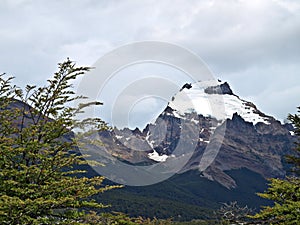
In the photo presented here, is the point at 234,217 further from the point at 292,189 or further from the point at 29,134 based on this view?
the point at 29,134

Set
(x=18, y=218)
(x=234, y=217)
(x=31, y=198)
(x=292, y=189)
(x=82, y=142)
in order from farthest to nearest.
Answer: (x=292, y=189) → (x=234, y=217) → (x=82, y=142) → (x=31, y=198) → (x=18, y=218)

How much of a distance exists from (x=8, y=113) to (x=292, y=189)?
460 inches

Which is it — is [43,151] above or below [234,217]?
above

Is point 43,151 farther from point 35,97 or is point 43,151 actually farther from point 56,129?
point 35,97

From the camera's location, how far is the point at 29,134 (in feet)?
46.7

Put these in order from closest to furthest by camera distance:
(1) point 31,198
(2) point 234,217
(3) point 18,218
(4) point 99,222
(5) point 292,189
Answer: (3) point 18,218 → (1) point 31,198 → (4) point 99,222 → (2) point 234,217 → (5) point 292,189

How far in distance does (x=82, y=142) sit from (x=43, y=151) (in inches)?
54.4

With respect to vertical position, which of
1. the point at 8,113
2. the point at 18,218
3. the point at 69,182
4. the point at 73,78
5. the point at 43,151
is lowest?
the point at 18,218

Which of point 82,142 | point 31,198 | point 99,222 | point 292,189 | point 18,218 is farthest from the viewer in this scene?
point 292,189

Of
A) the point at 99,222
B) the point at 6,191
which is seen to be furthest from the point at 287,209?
the point at 6,191

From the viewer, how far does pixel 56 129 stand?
14.4 m

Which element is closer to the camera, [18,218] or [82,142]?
[18,218]

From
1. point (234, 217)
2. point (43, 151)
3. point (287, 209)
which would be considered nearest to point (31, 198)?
point (43, 151)

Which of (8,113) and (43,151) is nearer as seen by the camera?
(43,151)
